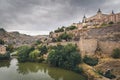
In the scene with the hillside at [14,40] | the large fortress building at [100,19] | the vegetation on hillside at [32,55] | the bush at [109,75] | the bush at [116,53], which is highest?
the large fortress building at [100,19]

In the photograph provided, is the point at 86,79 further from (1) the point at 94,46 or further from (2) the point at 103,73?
(1) the point at 94,46

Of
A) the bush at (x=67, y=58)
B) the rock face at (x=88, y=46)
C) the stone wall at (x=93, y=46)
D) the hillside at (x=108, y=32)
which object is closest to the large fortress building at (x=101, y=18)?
the hillside at (x=108, y=32)

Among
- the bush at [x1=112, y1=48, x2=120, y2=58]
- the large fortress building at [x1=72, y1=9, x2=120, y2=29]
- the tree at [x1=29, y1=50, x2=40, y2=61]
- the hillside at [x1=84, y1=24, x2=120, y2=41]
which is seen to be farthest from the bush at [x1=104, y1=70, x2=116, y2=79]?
the large fortress building at [x1=72, y1=9, x2=120, y2=29]

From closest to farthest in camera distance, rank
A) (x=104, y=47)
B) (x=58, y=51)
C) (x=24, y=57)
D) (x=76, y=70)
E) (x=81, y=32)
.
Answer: (x=76, y=70)
(x=104, y=47)
(x=58, y=51)
(x=24, y=57)
(x=81, y=32)

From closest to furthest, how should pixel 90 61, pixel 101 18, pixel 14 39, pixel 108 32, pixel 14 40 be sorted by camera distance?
pixel 90 61, pixel 108 32, pixel 101 18, pixel 14 40, pixel 14 39

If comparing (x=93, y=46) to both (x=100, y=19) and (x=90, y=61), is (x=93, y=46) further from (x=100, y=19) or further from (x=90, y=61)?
(x=100, y=19)

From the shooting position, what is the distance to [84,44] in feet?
103

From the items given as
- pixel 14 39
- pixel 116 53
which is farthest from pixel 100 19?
pixel 14 39

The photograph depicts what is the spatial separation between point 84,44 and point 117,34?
323 inches

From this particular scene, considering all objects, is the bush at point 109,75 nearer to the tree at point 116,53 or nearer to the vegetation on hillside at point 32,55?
the tree at point 116,53

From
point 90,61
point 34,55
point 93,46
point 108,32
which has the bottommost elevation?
point 34,55

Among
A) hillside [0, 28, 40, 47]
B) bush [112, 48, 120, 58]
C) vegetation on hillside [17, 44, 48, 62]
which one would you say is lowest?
vegetation on hillside [17, 44, 48, 62]

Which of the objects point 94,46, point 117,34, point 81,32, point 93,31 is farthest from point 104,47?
point 81,32

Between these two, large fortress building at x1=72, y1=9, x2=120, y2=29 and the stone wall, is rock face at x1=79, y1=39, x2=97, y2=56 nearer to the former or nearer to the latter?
the stone wall
